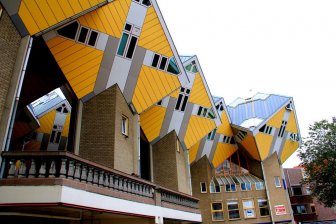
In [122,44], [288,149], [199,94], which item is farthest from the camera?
[288,149]

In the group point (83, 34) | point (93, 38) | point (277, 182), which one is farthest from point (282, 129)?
point (83, 34)

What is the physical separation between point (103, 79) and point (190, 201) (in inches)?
384

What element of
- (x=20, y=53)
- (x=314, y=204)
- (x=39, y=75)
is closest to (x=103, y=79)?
(x=39, y=75)

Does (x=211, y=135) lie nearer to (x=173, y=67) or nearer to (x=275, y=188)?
(x=275, y=188)

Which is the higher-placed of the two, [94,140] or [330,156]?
[330,156]

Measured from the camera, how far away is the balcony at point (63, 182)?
24.8 ft

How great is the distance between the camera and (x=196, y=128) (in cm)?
2405

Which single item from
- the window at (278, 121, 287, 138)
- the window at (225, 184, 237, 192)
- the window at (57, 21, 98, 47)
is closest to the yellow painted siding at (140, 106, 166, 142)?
the window at (57, 21, 98, 47)

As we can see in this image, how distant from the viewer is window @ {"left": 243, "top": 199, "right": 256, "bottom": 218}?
31.9 m

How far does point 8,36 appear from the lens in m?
9.66

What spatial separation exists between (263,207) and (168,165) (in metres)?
16.3

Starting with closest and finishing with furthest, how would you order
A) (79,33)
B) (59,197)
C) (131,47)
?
(59,197), (79,33), (131,47)

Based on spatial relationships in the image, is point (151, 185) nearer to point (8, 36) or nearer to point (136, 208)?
point (136, 208)

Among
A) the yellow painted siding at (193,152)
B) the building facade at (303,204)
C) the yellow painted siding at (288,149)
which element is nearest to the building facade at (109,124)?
the yellow painted siding at (193,152)
